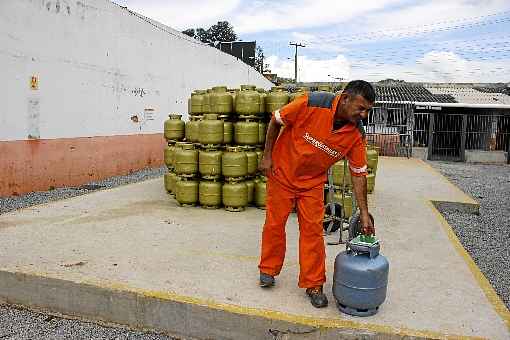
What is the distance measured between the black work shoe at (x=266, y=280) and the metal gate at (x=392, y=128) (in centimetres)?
1498

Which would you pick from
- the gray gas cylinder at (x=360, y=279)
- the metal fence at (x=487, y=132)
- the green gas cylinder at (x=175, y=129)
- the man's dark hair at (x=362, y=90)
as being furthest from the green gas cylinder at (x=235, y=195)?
the metal fence at (x=487, y=132)

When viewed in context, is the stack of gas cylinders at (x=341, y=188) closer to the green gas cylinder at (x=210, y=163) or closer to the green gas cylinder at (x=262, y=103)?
the green gas cylinder at (x=262, y=103)

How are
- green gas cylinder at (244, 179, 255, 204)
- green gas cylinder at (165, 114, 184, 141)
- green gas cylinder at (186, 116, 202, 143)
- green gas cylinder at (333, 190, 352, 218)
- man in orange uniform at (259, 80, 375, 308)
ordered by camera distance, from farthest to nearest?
green gas cylinder at (165, 114, 184, 141) < green gas cylinder at (186, 116, 202, 143) < green gas cylinder at (244, 179, 255, 204) < green gas cylinder at (333, 190, 352, 218) < man in orange uniform at (259, 80, 375, 308)

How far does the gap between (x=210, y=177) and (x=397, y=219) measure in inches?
109

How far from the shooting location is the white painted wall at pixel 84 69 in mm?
7453

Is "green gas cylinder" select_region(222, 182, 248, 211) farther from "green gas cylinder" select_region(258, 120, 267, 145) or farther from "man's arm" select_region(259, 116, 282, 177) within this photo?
"man's arm" select_region(259, 116, 282, 177)

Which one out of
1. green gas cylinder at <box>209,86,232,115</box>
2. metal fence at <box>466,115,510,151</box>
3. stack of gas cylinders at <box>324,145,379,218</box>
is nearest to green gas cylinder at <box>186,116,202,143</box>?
green gas cylinder at <box>209,86,232,115</box>

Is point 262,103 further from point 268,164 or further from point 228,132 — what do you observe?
point 268,164

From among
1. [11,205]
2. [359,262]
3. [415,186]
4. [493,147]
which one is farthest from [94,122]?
[493,147]

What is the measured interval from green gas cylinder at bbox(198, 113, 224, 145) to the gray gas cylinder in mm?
3379

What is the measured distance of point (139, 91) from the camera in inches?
453

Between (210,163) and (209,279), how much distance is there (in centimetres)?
267

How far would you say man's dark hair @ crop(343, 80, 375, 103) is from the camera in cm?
284

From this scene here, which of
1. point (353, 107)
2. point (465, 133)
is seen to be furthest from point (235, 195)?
point (465, 133)
